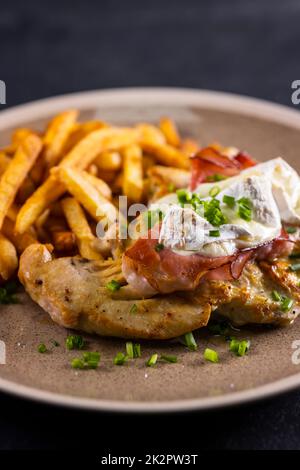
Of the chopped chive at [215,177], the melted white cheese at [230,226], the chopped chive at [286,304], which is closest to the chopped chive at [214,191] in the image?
the melted white cheese at [230,226]

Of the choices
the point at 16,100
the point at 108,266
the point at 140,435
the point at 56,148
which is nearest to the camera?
the point at 140,435

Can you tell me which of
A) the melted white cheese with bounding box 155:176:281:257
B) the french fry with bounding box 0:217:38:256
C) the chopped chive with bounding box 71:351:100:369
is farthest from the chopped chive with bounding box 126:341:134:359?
the french fry with bounding box 0:217:38:256

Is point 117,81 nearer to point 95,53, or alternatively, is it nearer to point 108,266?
point 95,53

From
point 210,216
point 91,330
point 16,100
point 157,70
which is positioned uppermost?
point 157,70

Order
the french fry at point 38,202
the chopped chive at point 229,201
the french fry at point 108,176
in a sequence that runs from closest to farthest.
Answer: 1. the chopped chive at point 229,201
2. the french fry at point 38,202
3. the french fry at point 108,176

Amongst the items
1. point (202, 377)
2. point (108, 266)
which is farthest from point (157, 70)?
point (202, 377)

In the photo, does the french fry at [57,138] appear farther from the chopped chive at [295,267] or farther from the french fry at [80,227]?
the chopped chive at [295,267]

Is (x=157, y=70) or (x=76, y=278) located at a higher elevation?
(x=157, y=70)

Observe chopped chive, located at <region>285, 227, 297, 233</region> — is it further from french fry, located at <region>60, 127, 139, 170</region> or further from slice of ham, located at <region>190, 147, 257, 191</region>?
french fry, located at <region>60, 127, 139, 170</region>
